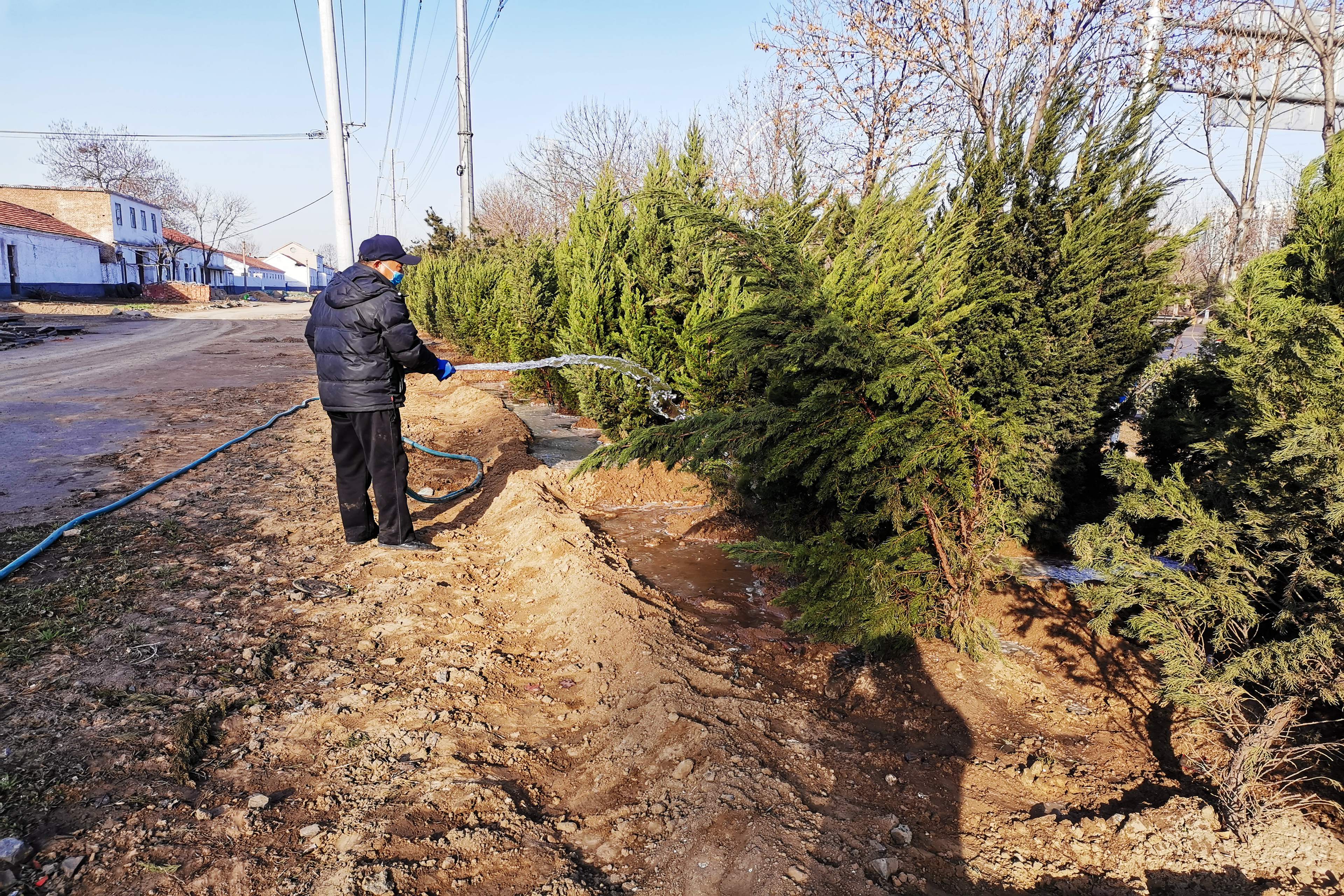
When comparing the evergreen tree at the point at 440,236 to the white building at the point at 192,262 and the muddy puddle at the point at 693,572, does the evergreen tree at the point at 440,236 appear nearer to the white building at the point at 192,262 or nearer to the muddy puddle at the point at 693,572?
the muddy puddle at the point at 693,572

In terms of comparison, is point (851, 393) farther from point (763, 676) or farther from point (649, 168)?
point (649, 168)

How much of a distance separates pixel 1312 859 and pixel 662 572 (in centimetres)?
359

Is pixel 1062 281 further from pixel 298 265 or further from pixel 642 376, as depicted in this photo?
pixel 298 265

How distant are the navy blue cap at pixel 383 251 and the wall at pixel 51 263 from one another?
46430 mm

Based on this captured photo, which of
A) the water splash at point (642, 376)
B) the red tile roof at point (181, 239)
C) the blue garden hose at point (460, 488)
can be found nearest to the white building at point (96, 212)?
the red tile roof at point (181, 239)

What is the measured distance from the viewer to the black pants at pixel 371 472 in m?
5.12

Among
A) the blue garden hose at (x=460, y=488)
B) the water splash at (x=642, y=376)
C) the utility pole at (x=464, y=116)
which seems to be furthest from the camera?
the utility pole at (x=464, y=116)

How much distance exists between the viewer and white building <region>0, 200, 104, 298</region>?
39281mm

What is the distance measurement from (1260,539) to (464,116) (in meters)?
22.0

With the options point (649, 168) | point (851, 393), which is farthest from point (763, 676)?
point (649, 168)

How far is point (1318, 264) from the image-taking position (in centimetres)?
285

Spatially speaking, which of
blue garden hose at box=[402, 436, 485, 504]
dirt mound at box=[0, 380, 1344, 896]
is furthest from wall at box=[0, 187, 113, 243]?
dirt mound at box=[0, 380, 1344, 896]

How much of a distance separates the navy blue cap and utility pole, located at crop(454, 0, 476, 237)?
16.3m

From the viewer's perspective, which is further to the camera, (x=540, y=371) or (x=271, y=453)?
(x=540, y=371)
